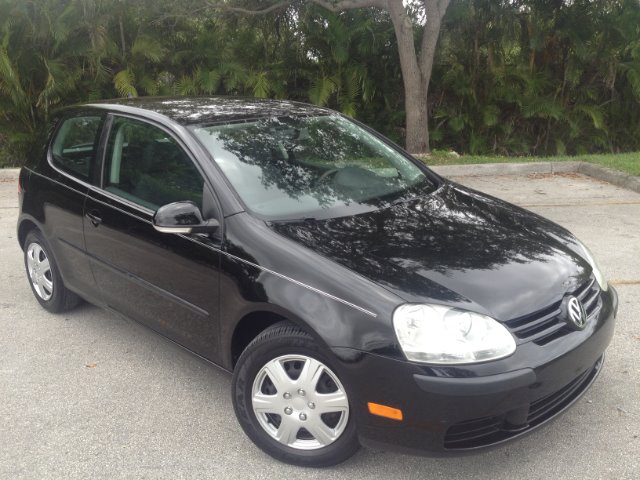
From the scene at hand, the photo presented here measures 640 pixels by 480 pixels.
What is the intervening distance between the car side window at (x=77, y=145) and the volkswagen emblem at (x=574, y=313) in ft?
9.48

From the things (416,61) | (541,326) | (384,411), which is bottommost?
(384,411)

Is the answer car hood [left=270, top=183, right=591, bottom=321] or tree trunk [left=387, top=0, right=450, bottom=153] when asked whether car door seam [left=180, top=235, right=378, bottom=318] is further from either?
tree trunk [left=387, top=0, right=450, bottom=153]

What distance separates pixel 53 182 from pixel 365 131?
213 cm

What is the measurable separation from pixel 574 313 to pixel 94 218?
8.91 feet

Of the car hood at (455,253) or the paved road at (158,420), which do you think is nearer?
the car hood at (455,253)

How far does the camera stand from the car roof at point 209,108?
3861mm

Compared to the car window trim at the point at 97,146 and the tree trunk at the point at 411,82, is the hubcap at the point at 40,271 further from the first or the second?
the tree trunk at the point at 411,82

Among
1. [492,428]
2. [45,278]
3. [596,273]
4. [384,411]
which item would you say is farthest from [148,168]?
[596,273]

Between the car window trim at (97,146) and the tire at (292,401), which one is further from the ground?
the car window trim at (97,146)

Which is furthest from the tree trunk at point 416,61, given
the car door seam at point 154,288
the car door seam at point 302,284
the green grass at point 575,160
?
the car door seam at point 302,284

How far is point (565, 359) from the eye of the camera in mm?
2770

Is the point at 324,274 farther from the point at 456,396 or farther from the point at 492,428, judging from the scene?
the point at 492,428

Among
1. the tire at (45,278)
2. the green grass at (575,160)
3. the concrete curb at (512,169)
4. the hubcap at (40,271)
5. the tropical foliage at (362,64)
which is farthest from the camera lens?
the tropical foliage at (362,64)

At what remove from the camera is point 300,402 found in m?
2.92
